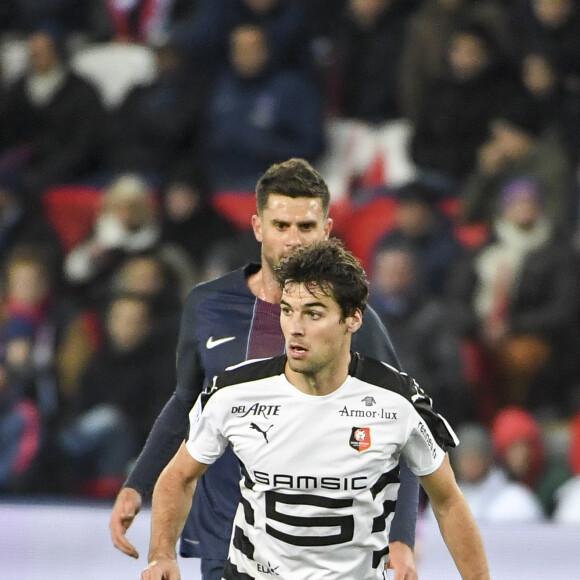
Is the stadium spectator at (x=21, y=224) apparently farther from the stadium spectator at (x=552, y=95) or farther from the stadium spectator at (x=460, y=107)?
the stadium spectator at (x=552, y=95)

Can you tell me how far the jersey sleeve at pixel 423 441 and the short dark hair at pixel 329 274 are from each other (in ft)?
0.96

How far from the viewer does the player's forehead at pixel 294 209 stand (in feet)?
11.5

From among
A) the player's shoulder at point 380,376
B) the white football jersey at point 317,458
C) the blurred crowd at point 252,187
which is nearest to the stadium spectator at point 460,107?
the blurred crowd at point 252,187

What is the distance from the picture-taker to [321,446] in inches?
119

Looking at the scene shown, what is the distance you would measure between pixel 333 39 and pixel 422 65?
0.95m

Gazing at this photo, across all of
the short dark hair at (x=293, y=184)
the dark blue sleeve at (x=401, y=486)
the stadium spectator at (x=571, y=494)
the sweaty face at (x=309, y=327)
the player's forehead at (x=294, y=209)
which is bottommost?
the stadium spectator at (x=571, y=494)

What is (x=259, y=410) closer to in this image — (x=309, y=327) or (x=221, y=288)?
(x=309, y=327)

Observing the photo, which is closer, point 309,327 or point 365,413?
point 309,327

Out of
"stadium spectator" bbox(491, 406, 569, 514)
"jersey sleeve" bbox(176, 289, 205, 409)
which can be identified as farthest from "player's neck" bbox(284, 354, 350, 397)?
"stadium spectator" bbox(491, 406, 569, 514)

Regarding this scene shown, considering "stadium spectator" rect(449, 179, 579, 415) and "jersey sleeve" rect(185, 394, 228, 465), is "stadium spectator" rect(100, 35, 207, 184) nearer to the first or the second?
"stadium spectator" rect(449, 179, 579, 415)

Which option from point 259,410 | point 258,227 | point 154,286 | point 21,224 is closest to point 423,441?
point 259,410

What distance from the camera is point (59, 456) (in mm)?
7426

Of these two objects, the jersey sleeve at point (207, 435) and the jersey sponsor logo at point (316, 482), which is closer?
the jersey sponsor logo at point (316, 482)

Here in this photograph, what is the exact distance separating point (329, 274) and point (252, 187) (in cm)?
585
